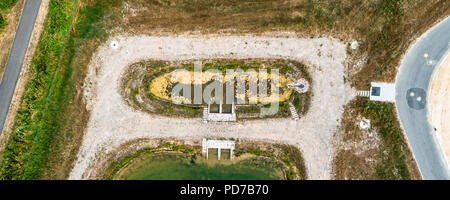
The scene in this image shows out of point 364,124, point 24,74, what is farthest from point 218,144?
point 24,74

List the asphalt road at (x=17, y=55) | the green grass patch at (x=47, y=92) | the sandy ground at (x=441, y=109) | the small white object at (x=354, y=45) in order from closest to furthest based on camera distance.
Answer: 1. the sandy ground at (x=441, y=109)
2. the green grass patch at (x=47, y=92)
3. the asphalt road at (x=17, y=55)
4. the small white object at (x=354, y=45)

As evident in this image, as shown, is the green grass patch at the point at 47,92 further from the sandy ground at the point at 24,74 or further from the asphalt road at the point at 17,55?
the asphalt road at the point at 17,55

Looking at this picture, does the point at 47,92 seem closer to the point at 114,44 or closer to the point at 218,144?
the point at 114,44

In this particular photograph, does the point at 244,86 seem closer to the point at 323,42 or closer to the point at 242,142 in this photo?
the point at 242,142

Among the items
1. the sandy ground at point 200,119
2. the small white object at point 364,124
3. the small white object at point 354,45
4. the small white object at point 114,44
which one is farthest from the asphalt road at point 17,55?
the small white object at point 364,124

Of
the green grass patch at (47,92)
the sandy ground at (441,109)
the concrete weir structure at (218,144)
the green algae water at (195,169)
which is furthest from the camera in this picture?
the green algae water at (195,169)

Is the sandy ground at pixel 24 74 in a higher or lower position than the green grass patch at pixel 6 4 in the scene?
lower
